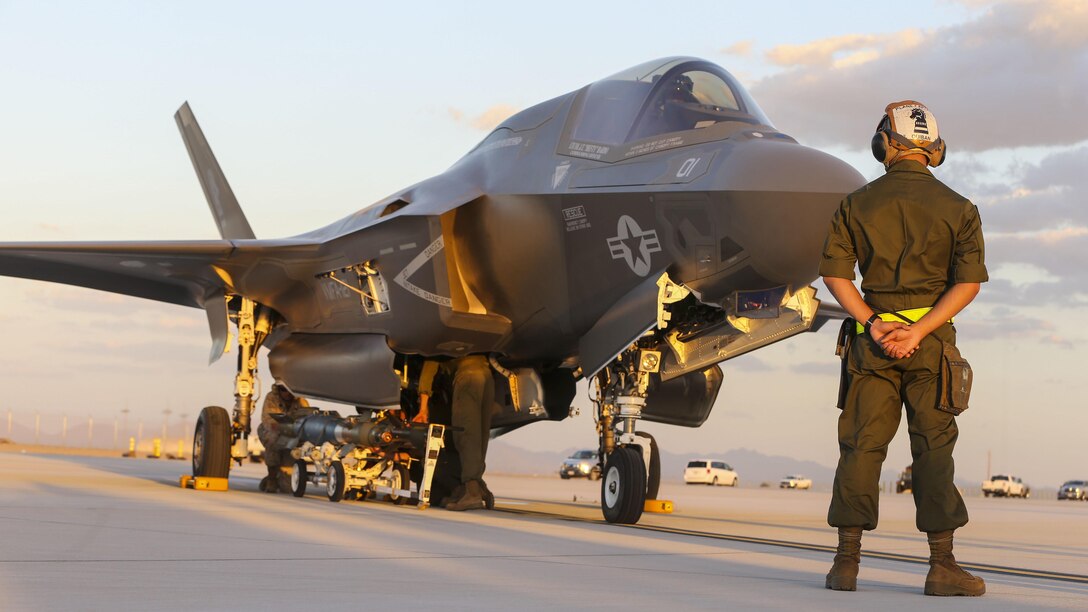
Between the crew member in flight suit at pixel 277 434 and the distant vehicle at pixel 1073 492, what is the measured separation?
4956cm

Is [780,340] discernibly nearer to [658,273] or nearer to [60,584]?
[658,273]

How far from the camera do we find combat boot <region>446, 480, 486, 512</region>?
12.4 m

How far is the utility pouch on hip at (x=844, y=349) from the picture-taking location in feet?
18.7

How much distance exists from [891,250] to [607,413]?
804 cm

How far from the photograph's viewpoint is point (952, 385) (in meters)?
5.37

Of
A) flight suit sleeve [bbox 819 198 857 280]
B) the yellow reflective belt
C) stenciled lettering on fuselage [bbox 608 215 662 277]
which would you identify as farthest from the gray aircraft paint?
the yellow reflective belt

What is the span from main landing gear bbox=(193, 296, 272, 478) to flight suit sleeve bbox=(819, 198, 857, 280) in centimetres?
1130

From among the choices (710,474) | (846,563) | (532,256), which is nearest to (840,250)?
(846,563)

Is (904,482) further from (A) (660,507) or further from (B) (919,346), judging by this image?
(B) (919,346)

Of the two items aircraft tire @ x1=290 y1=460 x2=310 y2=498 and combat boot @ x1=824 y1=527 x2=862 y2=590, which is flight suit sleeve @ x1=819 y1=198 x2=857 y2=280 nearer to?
combat boot @ x1=824 y1=527 x2=862 y2=590

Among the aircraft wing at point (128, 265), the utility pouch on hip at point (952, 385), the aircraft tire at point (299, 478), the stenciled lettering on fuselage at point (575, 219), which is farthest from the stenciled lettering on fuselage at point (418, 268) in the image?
the utility pouch on hip at point (952, 385)

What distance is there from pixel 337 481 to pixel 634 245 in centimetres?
516

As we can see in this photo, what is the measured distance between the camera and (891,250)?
5578 mm

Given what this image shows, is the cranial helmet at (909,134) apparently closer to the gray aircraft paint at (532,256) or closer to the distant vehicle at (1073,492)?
the gray aircraft paint at (532,256)
